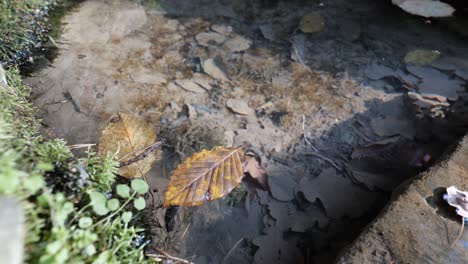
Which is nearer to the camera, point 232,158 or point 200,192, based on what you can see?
point 200,192

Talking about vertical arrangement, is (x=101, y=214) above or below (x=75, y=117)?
above

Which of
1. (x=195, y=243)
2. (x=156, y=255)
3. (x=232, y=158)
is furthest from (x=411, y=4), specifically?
(x=156, y=255)

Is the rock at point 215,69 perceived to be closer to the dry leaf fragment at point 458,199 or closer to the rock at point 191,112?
the rock at point 191,112

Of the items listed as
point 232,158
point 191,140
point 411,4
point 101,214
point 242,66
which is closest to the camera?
point 101,214

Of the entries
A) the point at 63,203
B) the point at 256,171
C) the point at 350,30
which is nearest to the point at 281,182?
the point at 256,171

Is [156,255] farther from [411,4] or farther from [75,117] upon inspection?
[411,4]

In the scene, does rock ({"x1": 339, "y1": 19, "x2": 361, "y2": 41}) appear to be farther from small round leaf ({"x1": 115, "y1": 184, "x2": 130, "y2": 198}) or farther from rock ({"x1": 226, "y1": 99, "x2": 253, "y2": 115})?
small round leaf ({"x1": 115, "y1": 184, "x2": 130, "y2": 198})

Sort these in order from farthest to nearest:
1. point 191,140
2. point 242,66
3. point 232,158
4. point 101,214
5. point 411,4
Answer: point 411,4
point 242,66
point 191,140
point 232,158
point 101,214
